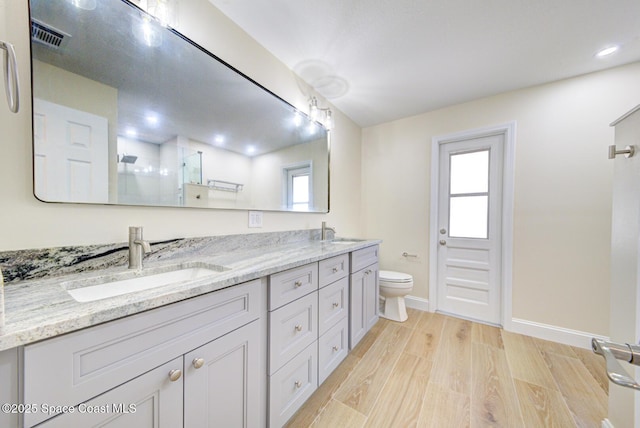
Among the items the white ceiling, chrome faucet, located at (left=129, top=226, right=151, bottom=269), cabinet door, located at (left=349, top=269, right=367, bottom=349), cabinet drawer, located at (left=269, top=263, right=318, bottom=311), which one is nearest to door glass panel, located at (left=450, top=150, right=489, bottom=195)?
the white ceiling

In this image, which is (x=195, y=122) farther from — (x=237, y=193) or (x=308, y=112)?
(x=308, y=112)

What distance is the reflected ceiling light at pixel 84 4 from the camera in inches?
35.3

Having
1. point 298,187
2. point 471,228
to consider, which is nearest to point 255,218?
point 298,187

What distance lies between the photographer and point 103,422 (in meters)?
0.58

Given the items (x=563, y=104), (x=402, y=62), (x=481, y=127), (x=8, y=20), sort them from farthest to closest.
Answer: (x=481, y=127) → (x=563, y=104) → (x=402, y=62) → (x=8, y=20)

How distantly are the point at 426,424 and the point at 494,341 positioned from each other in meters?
1.28

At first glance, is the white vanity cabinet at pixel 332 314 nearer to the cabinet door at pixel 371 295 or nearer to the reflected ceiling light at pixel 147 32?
the cabinet door at pixel 371 295

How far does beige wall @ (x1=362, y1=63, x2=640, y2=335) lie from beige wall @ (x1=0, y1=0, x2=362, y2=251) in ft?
6.69

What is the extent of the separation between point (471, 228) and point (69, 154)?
3113mm

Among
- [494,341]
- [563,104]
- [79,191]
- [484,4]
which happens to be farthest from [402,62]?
[494,341]

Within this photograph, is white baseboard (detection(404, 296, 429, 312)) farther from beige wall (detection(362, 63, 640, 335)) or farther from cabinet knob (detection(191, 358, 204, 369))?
cabinet knob (detection(191, 358, 204, 369))

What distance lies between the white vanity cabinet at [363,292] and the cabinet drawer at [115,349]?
1.14 meters

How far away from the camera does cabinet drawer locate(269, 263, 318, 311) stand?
1075 mm

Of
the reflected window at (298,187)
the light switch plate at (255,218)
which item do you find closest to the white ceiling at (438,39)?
the reflected window at (298,187)
